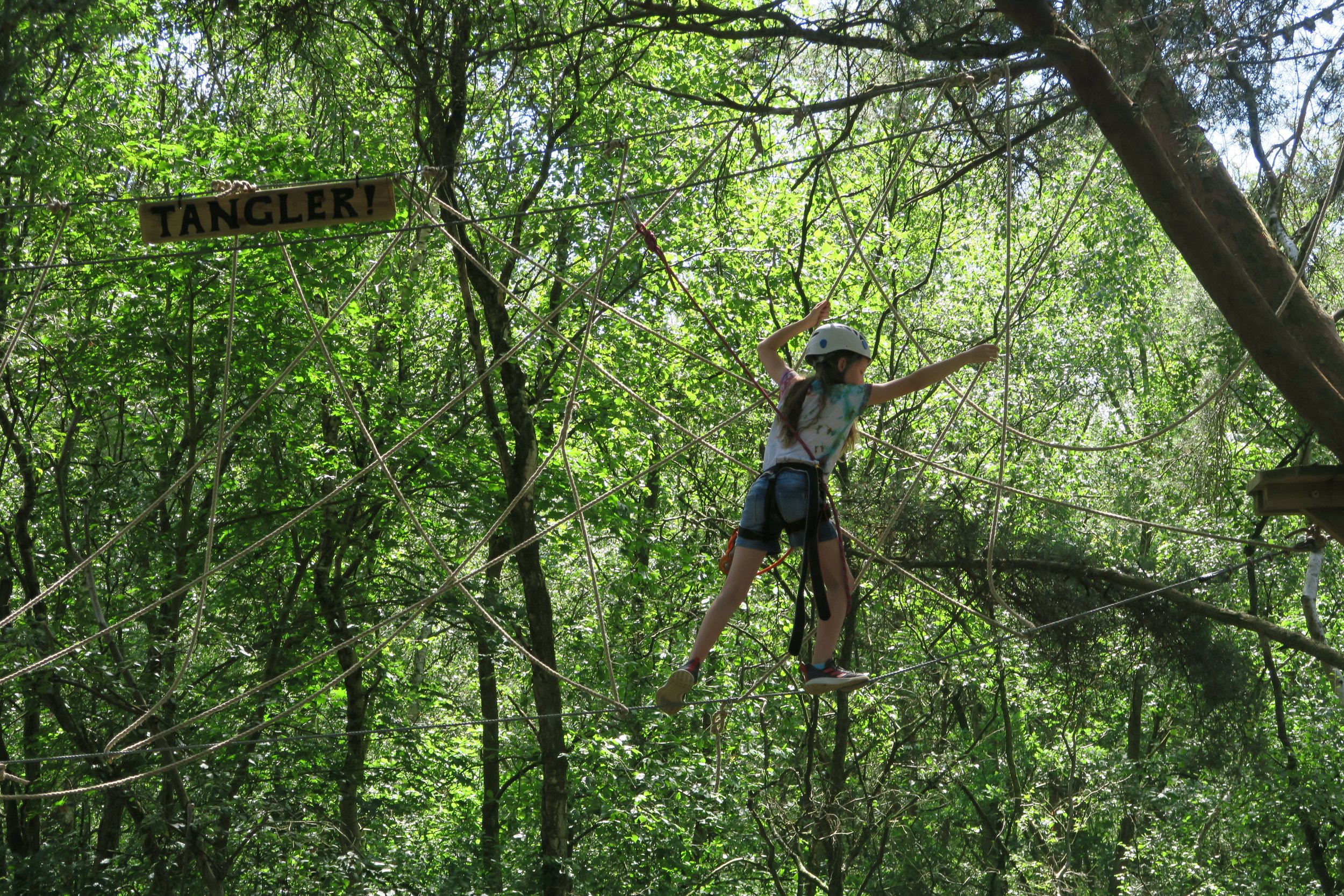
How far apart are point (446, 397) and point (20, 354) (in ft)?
10.7

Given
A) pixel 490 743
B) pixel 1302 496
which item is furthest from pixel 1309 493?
pixel 490 743

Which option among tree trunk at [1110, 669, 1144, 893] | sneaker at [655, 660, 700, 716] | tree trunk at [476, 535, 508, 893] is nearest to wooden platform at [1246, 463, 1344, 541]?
sneaker at [655, 660, 700, 716]

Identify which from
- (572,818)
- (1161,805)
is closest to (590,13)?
(572,818)

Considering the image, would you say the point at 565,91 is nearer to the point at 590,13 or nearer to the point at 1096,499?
the point at 590,13

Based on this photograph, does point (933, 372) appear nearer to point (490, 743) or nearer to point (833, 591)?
point (833, 591)

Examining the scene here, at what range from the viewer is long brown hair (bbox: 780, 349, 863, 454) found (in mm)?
3691

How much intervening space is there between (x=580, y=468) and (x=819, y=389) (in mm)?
5820

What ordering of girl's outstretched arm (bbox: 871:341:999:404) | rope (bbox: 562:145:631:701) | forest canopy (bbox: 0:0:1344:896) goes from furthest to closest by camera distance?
forest canopy (bbox: 0:0:1344:896) → rope (bbox: 562:145:631:701) → girl's outstretched arm (bbox: 871:341:999:404)

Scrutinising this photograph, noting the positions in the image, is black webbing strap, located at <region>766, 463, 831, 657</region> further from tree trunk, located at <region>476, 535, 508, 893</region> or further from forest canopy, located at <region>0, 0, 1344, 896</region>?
tree trunk, located at <region>476, 535, 508, 893</region>

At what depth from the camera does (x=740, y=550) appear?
12.4 feet

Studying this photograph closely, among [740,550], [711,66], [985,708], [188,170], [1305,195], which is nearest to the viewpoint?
[740,550]

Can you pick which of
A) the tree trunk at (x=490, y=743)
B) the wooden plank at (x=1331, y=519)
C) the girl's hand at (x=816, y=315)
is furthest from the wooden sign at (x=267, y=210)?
the tree trunk at (x=490, y=743)

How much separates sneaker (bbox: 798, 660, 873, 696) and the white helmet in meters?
0.94

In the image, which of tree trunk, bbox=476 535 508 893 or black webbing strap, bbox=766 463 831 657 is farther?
tree trunk, bbox=476 535 508 893
